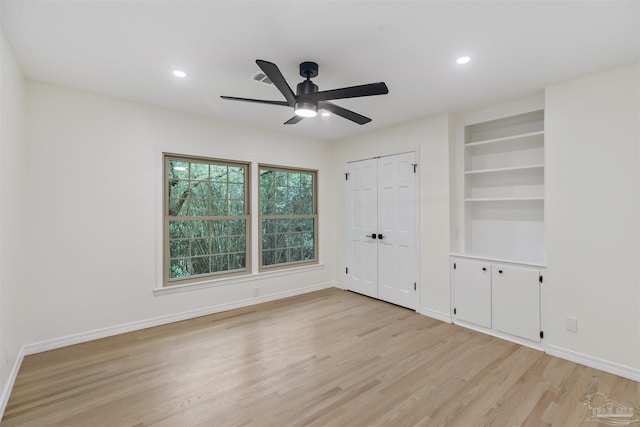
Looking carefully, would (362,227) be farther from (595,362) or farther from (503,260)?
(595,362)

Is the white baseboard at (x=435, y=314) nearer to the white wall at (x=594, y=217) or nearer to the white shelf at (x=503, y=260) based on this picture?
the white shelf at (x=503, y=260)

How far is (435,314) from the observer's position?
3.97 meters

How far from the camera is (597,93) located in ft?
9.00

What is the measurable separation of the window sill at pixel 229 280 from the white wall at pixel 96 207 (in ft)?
0.23

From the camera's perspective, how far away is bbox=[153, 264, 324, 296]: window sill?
12.3 feet

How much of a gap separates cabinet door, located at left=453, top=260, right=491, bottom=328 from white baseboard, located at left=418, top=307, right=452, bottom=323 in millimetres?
124

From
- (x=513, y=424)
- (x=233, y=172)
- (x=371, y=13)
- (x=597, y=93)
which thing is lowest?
(x=513, y=424)

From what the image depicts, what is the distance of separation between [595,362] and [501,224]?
1612 mm

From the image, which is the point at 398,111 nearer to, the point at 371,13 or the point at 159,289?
the point at 371,13

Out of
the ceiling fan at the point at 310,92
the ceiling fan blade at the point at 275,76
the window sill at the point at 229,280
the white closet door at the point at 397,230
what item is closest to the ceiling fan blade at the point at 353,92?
the ceiling fan at the point at 310,92

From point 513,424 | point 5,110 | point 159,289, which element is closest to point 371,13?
point 5,110

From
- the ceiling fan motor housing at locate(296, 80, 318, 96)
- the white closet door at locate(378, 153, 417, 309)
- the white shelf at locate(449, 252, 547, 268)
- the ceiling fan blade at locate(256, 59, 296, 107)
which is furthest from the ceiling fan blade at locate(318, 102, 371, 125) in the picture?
the white shelf at locate(449, 252, 547, 268)

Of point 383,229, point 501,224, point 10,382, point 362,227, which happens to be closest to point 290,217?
point 362,227

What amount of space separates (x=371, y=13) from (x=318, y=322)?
10.6 feet
